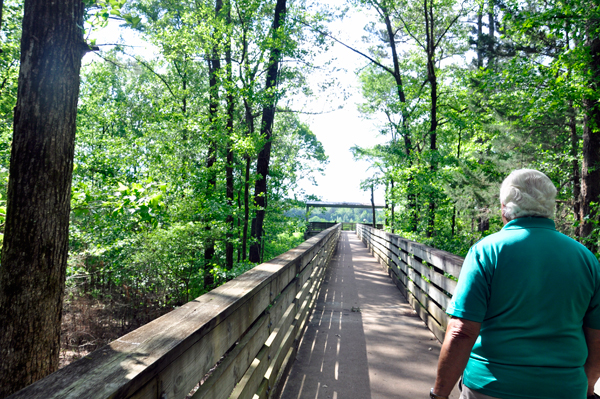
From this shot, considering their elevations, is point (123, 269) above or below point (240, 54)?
below

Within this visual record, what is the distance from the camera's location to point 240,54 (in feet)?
36.0

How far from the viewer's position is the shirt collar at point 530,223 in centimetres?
178

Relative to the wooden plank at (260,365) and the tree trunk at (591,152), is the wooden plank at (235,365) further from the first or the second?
the tree trunk at (591,152)

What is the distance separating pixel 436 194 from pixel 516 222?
11463 millimetres

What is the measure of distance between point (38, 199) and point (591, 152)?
412 inches

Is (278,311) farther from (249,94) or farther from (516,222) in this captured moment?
(249,94)

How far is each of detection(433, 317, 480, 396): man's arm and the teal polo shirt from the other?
0.15ft

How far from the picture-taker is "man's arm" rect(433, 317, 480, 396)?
1722 mm

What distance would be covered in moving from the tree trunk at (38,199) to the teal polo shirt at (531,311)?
2.77m

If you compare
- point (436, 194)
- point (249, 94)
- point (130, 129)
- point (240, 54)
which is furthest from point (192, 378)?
point (130, 129)

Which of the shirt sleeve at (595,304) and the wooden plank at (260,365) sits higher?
the shirt sleeve at (595,304)

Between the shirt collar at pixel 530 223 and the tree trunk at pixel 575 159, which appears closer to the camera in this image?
the shirt collar at pixel 530 223

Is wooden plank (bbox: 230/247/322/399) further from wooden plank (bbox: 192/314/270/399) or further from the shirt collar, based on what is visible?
the shirt collar

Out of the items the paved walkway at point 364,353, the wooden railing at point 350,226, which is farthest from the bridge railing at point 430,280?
the wooden railing at point 350,226
